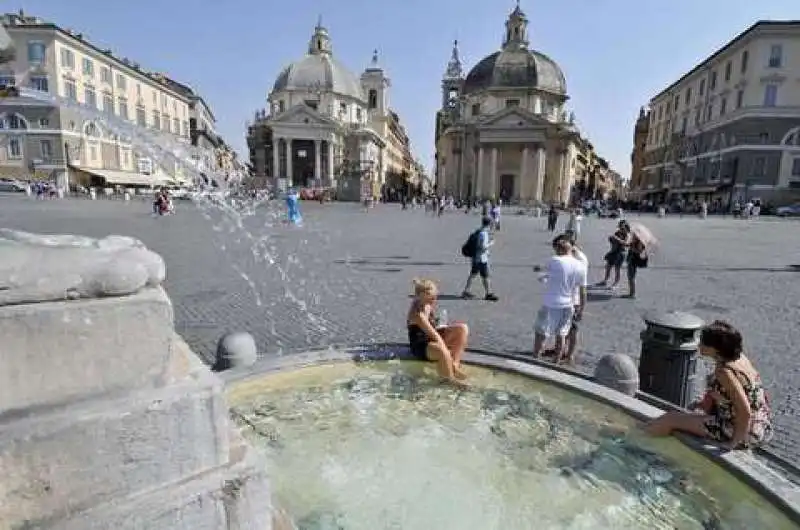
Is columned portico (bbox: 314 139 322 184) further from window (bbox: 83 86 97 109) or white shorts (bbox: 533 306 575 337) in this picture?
white shorts (bbox: 533 306 575 337)

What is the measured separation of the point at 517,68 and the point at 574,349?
6951 centimetres

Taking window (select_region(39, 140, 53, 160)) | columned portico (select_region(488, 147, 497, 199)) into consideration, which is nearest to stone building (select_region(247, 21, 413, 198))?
columned portico (select_region(488, 147, 497, 199))

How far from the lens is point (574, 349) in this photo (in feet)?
19.4

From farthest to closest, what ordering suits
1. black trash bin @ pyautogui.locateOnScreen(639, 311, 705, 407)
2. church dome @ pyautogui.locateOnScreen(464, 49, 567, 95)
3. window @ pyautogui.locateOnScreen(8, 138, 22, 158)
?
church dome @ pyautogui.locateOnScreen(464, 49, 567, 95) < window @ pyautogui.locateOnScreen(8, 138, 22, 158) < black trash bin @ pyautogui.locateOnScreen(639, 311, 705, 407)

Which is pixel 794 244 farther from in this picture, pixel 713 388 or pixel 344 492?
pixel 344 492

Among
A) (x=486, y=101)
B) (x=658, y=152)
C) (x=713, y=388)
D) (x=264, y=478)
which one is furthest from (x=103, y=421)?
(x=658, y=152)

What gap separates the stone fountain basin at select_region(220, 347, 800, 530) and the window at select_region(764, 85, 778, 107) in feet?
193

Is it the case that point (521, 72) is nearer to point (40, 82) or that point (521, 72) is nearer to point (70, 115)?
point (70, 115)

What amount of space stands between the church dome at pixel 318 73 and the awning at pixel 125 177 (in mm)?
26704

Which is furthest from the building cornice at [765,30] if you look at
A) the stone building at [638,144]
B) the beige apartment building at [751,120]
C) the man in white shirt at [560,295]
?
the man in white shirt at [560,295]

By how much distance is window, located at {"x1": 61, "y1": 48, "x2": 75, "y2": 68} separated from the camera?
4441 cm

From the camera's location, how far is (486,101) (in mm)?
69125

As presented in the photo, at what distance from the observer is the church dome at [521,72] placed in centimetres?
6731

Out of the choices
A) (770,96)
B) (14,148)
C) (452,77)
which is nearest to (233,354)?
(14,148)
